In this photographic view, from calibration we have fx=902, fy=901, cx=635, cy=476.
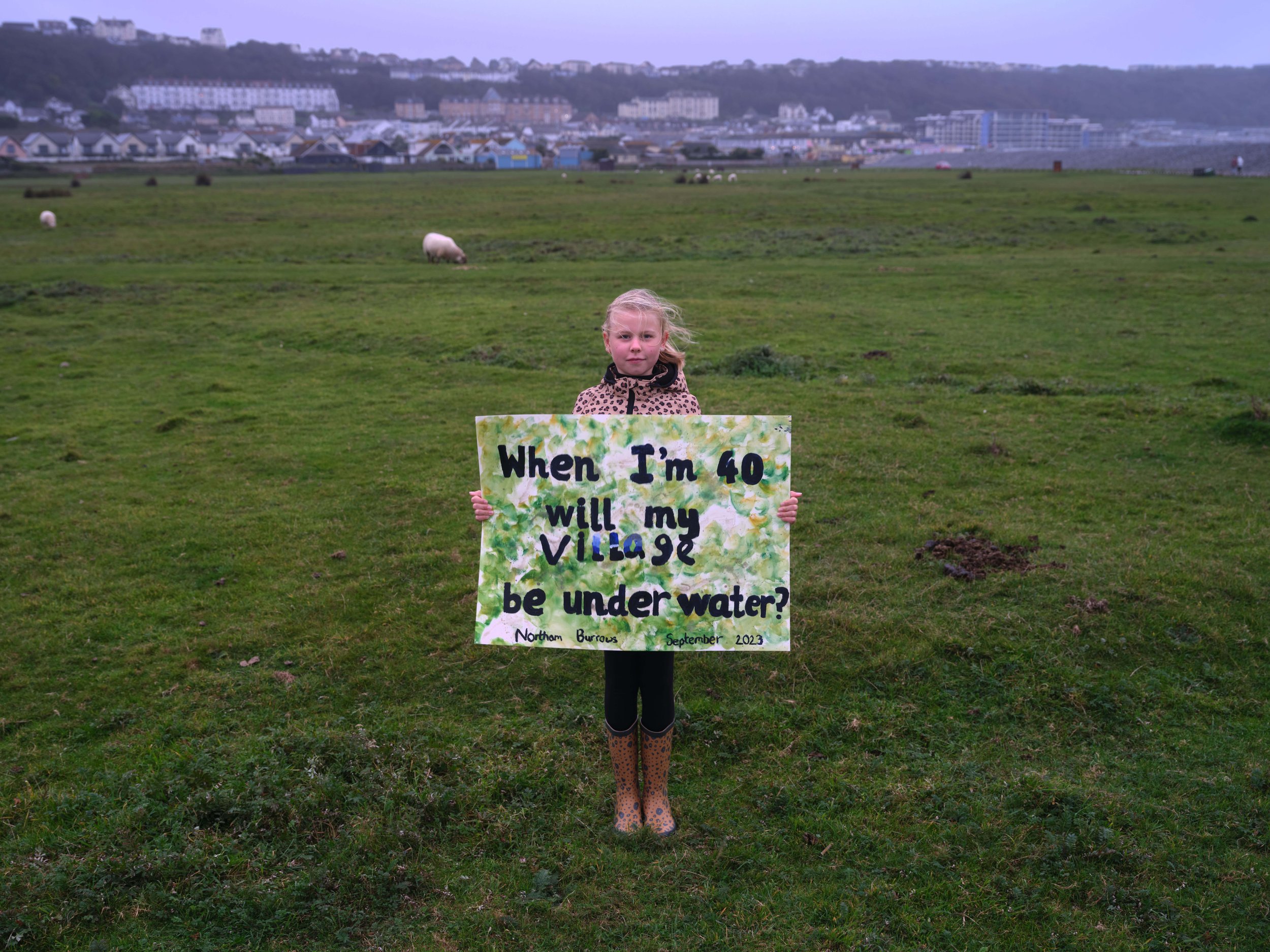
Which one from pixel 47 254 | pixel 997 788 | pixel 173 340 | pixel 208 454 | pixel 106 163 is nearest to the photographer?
pixel 997 788

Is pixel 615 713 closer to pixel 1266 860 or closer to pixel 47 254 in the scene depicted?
pixel 1266 860

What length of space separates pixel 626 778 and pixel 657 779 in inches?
7.2

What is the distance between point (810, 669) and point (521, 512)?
3.11 meters

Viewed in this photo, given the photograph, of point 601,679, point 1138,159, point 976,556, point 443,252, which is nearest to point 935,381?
point 976,556

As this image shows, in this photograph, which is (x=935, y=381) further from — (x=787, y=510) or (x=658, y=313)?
(x=658, y=313)

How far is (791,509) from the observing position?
4.95 m

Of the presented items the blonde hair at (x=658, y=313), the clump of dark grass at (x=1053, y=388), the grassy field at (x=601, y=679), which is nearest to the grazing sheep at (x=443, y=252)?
the grassy field at (x=601, y=679)

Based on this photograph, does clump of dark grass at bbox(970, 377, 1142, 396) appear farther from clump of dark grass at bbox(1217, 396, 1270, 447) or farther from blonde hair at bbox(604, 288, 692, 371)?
blonde hair at bbox(604, 288, 692, 371)

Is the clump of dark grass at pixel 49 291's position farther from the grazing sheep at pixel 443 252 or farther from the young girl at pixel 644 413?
the young girl at pixel 644 413

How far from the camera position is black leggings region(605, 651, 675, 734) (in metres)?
5.04

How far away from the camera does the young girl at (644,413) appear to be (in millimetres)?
4906

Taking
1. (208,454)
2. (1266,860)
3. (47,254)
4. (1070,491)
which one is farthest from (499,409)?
(47,254)

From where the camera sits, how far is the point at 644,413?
505cm

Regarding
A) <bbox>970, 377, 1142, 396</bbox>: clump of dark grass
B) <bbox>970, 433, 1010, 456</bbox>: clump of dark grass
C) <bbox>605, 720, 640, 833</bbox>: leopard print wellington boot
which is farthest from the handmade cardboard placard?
<bbox>970, 377, 1142, 396</bbox>: clump of dark grass
